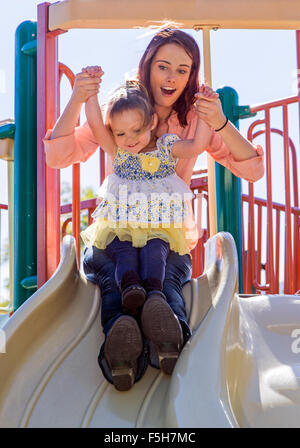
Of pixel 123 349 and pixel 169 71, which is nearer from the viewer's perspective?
pixel 123 349

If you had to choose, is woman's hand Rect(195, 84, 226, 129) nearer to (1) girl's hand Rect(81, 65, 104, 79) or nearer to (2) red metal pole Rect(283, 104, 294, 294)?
(1) girl's hand Rect(81, 65, 104, 79)

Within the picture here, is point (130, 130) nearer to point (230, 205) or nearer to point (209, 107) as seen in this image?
point (209, 107)

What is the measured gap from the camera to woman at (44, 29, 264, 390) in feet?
6.88

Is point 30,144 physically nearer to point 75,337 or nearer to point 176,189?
point 176,189

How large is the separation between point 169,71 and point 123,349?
112cm

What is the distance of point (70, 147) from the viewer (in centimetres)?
237

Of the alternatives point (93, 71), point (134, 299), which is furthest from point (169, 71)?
point (134, 299)

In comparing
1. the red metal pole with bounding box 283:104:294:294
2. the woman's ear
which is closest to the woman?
the woman's ear

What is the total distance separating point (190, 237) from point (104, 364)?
67 cm

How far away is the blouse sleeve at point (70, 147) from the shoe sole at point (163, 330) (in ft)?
2.63

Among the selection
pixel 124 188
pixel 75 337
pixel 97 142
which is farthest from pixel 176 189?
pixel 75 337

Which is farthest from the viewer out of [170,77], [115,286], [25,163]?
[25,163]

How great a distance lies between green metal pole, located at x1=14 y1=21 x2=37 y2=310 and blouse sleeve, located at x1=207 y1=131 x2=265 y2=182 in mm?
754

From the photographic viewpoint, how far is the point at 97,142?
240cm
